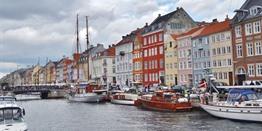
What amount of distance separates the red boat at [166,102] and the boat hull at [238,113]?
820 centimetres

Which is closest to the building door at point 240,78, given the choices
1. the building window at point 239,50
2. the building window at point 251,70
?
the building window at point 251,70

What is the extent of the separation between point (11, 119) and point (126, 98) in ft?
143

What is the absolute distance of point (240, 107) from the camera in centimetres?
3862

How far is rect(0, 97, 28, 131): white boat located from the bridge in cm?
8515

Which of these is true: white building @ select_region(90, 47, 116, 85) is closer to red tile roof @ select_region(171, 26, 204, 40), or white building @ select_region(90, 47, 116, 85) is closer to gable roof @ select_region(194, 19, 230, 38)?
red tile roof @ select_region(171, 26, 204, 40)

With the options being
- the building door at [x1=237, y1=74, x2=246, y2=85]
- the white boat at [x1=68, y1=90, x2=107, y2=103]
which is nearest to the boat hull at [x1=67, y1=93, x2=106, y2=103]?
the white boat at [x1=68, y1=90, x2=107, y2=103]

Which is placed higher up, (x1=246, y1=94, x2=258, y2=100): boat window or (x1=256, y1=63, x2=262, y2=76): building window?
(x1=256, y1=63, x2=262, y2=76): building window

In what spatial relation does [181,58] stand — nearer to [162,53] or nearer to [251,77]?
[162,53]

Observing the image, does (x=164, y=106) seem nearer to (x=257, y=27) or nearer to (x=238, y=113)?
(x=238, y=113)

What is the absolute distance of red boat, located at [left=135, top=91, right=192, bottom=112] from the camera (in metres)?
52.0

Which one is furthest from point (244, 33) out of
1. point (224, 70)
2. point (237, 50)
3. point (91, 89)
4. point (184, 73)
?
point (91, 89)

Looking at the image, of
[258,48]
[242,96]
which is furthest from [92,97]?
[242,96]

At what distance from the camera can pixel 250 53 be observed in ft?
219

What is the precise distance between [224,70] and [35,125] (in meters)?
40.9
